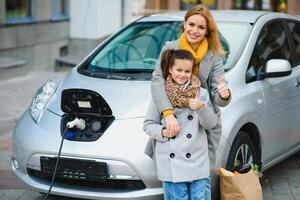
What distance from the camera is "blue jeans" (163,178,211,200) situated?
3.86 metres

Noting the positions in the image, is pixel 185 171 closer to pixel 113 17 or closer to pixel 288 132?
pixel 288 132

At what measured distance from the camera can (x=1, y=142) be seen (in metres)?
7.05

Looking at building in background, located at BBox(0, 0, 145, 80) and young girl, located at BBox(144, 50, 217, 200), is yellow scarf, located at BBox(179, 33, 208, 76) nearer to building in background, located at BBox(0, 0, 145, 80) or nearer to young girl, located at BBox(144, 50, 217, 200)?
young girl, located at BBox(144, 50, 217, 200)

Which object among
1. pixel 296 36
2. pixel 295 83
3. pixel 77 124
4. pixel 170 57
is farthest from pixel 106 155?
pixel 296 36

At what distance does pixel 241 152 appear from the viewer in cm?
475

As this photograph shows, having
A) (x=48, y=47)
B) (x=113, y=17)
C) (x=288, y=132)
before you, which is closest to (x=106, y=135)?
(x=288, y=132)

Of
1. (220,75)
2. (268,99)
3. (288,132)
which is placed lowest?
(288,132)

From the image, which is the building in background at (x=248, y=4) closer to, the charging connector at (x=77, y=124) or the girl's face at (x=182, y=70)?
the charging connector at (x=77, y=124)

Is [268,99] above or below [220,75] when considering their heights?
below

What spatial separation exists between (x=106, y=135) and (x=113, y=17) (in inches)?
460

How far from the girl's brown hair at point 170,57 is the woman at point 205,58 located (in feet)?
0.13

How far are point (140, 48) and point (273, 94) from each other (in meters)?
1.27

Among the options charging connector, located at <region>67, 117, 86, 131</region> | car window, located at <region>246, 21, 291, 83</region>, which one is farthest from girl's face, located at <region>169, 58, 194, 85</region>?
car window, located at <region>246, 21, 291, 83</region>

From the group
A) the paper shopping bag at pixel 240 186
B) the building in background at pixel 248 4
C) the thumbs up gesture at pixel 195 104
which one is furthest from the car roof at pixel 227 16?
the building in background at pixel 248 4
